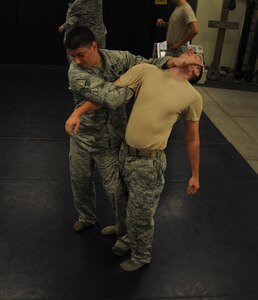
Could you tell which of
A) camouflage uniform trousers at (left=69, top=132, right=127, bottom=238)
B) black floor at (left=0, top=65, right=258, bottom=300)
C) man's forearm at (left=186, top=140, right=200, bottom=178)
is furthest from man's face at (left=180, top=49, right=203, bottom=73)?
black floor at (left=0, top=65, right=258, bottom=300)

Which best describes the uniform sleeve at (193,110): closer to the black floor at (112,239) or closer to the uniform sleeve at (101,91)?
the uniform sleeve at (101,91)

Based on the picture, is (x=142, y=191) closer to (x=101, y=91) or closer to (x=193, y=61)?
(x=101, y=91)

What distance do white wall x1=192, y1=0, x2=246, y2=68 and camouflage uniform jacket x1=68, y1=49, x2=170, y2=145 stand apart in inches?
245

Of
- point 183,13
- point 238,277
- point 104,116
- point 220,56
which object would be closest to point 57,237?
point 104,116

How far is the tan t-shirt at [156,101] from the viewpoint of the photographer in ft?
7.94

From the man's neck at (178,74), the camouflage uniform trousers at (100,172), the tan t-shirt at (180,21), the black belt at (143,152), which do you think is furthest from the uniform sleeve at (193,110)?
the tan t-shirt at (180,21)

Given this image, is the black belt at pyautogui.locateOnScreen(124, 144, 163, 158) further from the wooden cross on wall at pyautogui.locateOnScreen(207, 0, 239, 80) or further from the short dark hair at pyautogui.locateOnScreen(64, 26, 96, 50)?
the wooden cross on wall at pyautogui.locateOnScreen(207, 0, 239, 80)

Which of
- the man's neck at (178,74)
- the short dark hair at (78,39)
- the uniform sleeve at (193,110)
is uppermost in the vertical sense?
the short dark hair at (78,39)

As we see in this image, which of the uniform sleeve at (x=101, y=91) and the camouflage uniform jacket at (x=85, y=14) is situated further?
the camouflage uniform jacket at (x=85, y=14)

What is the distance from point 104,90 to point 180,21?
10.8 feet

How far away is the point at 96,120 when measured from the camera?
108 inches

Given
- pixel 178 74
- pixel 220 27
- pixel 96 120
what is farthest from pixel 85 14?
pixel 220 27

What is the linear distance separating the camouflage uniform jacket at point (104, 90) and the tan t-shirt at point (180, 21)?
8.56 ft

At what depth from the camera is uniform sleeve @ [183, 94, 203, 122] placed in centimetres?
245
